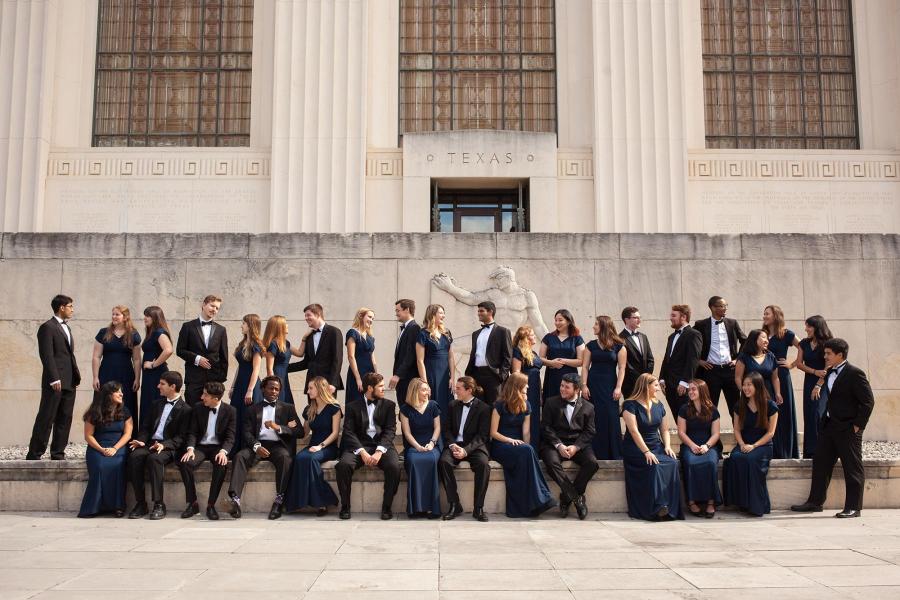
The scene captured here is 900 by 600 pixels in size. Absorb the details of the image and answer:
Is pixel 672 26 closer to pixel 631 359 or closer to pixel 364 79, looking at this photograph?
pixel 364 79

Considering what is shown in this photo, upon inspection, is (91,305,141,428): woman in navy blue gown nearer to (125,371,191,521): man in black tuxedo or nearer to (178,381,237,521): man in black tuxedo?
(125,371,191,521): man in black tuxedo

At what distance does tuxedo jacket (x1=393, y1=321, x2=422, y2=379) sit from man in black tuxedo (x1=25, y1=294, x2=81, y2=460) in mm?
3550

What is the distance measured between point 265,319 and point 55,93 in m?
13.2

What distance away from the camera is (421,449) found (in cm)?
890

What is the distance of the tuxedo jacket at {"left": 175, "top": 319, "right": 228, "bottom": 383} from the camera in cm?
976

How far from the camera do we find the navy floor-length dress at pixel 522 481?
8.66m

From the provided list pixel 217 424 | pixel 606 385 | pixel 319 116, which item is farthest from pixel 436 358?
pixel 319 116

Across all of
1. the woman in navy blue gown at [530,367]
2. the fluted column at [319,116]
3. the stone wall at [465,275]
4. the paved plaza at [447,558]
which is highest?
the fluted column at [319,116]

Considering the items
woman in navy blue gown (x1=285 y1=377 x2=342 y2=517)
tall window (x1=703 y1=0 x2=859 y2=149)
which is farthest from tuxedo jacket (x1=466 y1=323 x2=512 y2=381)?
tall window (x1=703 y1=0 x2=859 y2=149)

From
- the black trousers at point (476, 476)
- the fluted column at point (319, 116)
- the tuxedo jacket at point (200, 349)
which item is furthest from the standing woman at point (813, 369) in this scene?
the fluted column at point (319, 116)

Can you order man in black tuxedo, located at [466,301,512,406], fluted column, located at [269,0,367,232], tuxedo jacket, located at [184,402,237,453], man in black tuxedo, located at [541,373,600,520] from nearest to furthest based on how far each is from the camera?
man in black tuxedo, located at [541,373,600,520], tuxedo jacket, located at [184,402,237,453], man in black tuxedo, located at [466,301,512,406], fluted column, located at [269,0,367,232]

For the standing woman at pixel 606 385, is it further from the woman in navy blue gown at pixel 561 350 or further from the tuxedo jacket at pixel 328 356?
the tuxedo jacket at pixel 328 356

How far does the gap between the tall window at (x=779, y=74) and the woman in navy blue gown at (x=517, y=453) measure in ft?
52.1

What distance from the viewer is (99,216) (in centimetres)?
2209
